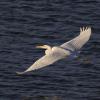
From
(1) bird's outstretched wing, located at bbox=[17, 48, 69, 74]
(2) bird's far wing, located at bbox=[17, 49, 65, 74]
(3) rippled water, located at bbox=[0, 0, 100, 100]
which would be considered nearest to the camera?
(2) bird's far wing, located at bbox=[17, 49, 65, 74]

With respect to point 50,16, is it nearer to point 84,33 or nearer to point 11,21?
point 11,21

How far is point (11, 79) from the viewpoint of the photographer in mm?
20469

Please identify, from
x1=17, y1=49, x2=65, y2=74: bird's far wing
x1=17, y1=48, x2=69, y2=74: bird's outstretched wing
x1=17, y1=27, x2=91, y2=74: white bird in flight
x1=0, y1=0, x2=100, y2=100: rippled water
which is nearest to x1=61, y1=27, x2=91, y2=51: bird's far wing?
x1=17, y1=27, x2=91, y2=74: white bird in flight

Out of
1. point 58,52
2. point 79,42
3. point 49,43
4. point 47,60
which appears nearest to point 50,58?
point 47,60

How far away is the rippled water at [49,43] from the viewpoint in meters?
19.8

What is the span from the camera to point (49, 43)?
22844 millimetres

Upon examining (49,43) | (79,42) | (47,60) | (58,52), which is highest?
(49,43)

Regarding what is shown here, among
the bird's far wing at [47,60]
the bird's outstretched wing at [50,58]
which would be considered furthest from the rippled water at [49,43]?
the bird's far wing at [47,60]

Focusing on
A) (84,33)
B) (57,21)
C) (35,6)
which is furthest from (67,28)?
(84,33)

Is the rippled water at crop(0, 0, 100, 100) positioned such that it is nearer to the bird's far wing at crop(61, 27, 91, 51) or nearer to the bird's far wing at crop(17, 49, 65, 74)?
the bird's far wing at crop(61, 27, 91, 51)

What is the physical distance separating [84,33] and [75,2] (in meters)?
7.22

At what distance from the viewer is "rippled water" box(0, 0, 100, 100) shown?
19828 mm

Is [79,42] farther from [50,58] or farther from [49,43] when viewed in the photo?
[49,43]

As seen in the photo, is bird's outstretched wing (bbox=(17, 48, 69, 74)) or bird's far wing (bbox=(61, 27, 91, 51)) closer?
bird's outstretched wing (bbox=(17, 48, 69, 74))
